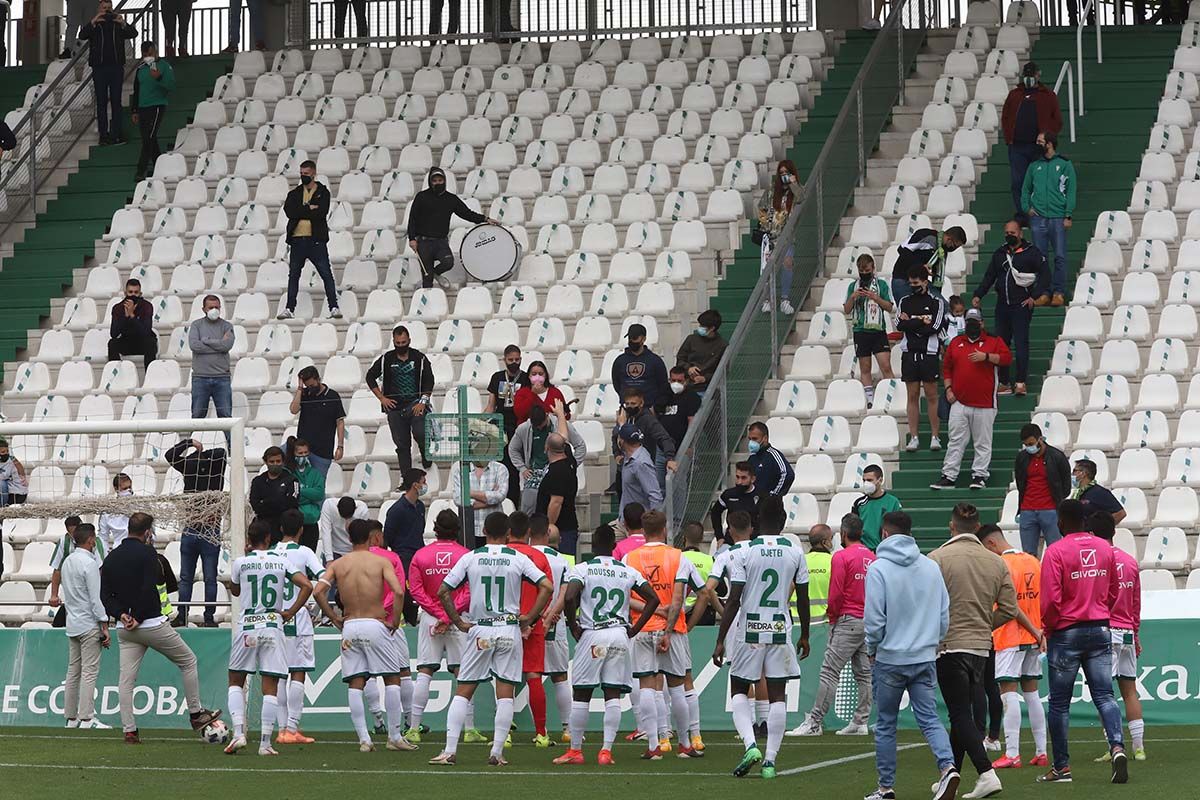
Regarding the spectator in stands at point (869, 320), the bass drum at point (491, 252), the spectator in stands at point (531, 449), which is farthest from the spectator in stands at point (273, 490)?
the spectator in stands at point (869, 320)

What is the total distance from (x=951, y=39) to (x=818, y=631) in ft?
44.5

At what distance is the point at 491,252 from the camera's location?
24.2m

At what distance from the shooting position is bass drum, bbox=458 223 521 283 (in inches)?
950

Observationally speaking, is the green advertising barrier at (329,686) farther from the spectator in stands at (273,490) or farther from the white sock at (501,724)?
the white sock at (501,724)

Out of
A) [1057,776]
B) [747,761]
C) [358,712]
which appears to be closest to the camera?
[1057,776]

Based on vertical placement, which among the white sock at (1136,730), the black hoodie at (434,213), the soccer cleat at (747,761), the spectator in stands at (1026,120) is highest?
the spectator in stands at (1026,120)

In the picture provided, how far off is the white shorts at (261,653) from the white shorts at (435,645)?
1174mm

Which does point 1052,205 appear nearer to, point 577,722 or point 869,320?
point 869,320

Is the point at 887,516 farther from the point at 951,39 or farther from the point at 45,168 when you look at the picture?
the point at 45,168

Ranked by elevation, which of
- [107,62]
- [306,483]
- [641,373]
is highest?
[107,62]

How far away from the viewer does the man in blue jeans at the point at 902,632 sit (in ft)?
38.4

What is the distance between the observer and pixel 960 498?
19719 mm

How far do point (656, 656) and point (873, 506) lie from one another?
3641mm

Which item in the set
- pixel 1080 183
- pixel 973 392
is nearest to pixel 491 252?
pixel 973 392
